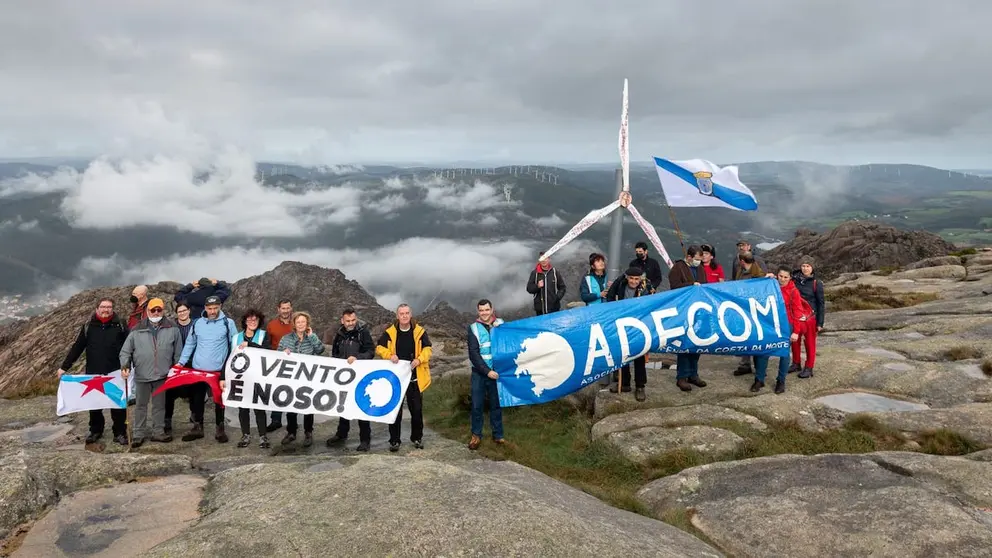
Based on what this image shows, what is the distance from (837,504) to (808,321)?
8.52 meters

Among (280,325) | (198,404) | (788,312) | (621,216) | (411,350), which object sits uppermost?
(621,216)

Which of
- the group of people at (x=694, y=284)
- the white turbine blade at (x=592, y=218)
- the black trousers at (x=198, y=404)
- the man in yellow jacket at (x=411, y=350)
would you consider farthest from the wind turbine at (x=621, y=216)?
the black trousers at (x=198, y=404)

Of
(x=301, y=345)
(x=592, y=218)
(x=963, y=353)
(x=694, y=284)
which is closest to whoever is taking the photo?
(x=301, y=345)

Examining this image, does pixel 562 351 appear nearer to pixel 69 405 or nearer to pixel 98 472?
pixel 98 472

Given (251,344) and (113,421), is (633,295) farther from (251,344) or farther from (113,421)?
(113,421)

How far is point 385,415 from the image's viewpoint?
47.9ft

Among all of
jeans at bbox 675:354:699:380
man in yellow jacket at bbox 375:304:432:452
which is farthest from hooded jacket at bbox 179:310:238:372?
jeans at bbox 675:354:699:380

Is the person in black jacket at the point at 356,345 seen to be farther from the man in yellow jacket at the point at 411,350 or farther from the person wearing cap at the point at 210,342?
the person wearing cap at the point at 210,342

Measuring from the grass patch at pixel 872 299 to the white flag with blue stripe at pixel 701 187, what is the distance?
44.4ft

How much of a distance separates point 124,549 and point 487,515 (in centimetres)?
512

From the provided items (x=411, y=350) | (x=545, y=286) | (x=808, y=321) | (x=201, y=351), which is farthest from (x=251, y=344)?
(x=808, y=321)

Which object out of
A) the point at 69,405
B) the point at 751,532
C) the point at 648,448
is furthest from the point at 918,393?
the point at 69,405

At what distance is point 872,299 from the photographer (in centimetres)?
3416

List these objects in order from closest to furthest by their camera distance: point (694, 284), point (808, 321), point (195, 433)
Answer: point (195, 433) < point (808, 321) < point (694, 284)
